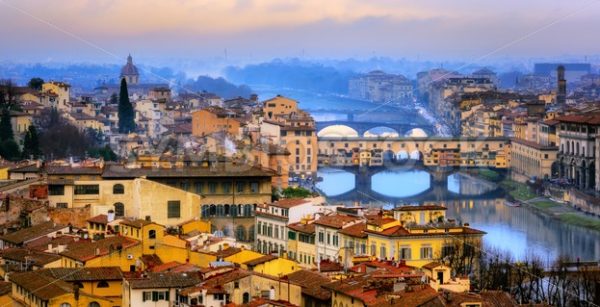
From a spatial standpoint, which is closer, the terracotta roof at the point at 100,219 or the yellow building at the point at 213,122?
the terracotta roof at the point at 100,219

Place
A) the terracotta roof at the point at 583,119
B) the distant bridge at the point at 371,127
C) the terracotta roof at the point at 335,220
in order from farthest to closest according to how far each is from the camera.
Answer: the distant bridge at the point at 371,127 → the terracotta roof at the point at 583,119 → the terracotta roof at the point at 335,220

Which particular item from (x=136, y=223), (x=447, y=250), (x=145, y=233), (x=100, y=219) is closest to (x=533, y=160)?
(x=447, y=250)

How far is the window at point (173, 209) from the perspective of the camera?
2011cm

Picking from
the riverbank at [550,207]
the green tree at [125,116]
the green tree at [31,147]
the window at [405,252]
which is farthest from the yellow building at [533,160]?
the window at [405,252]

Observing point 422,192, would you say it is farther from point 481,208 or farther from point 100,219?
point 100,219

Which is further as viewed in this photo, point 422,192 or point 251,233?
point 422,192

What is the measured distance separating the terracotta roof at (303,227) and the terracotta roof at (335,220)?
0.32ft

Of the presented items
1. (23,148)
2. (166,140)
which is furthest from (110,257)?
(166,140)

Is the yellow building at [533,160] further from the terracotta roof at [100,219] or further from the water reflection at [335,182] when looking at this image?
the terracotta roof at [100,219]

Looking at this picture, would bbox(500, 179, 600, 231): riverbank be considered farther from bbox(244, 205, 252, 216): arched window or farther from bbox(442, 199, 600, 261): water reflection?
bbox(244, 205, 252, 216): arched window

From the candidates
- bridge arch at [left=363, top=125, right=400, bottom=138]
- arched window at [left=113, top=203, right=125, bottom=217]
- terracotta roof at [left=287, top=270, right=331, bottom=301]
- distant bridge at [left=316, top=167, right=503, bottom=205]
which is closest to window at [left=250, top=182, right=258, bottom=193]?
arched window at [left=113, top=203, right=125, bottom=217]

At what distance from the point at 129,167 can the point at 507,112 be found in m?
44.2

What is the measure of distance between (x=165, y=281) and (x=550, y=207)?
29421 mm

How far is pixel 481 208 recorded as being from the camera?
4228 centimetres
